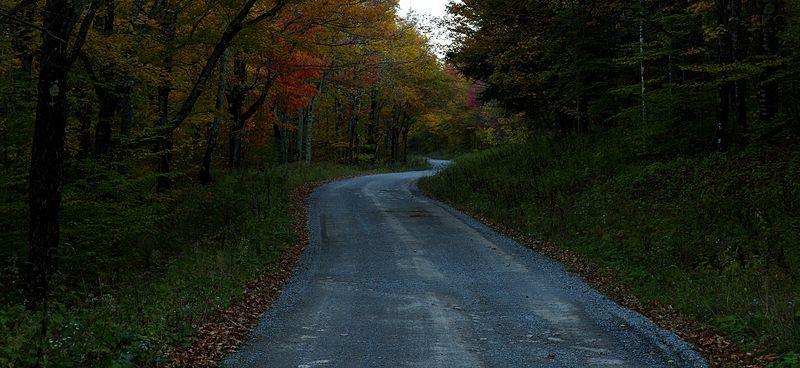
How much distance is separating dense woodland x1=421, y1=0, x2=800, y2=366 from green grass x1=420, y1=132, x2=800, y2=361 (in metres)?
0.04

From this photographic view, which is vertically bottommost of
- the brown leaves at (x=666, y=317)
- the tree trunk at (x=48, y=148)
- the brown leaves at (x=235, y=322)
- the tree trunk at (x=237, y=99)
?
the brown leaves at (x=666, y=317)

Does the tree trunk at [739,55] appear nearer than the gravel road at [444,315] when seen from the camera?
No

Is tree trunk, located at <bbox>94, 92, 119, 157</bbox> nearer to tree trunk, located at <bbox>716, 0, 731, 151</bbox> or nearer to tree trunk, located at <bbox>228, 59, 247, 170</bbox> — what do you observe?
tree trunk, located at <bbox>228, 59, 247, 170</bbox>

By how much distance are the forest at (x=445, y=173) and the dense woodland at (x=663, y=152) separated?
0.24 feet

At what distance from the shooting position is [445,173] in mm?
30297

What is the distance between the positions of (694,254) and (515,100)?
16.2m

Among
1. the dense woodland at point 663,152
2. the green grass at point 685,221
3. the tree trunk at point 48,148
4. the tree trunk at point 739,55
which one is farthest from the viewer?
the tree trunk at point 739,55

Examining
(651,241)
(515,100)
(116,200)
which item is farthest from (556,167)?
(116,200)

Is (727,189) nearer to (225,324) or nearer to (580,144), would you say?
(580,144)

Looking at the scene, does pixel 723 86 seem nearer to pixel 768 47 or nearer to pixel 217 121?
pixel 768 47

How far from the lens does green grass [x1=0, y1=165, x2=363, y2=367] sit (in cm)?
601

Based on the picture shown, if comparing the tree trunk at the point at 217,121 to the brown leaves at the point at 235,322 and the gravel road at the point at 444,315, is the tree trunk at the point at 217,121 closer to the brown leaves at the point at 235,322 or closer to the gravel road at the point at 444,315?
the gravel road at the point at 444,315

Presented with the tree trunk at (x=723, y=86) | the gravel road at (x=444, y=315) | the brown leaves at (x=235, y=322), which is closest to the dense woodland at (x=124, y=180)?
the brown leaves at (x=235, y=322)

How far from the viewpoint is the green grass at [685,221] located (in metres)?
8.40
